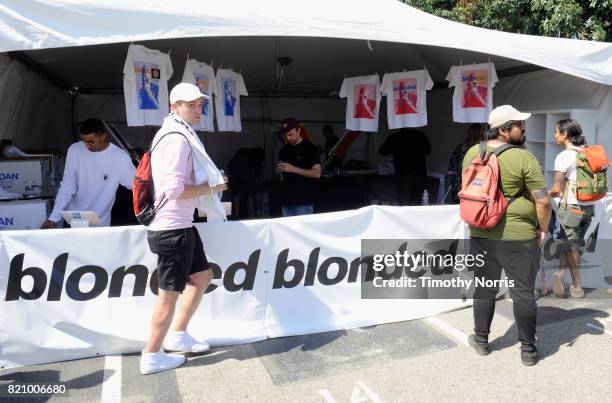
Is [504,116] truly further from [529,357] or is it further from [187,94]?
[187,94]

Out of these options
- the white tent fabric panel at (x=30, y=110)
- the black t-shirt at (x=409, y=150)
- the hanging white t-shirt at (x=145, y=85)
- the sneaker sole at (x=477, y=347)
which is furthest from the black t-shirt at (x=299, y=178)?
the white tent fabric panel at (x=30, y=110)

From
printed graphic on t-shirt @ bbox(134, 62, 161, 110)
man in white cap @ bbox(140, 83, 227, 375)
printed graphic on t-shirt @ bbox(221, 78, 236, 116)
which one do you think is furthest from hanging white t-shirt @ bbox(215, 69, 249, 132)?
man in white cap @ bbox(140, 83, 227, 375)

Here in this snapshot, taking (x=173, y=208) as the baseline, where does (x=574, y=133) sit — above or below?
above

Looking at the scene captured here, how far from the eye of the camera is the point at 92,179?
12.8 ft

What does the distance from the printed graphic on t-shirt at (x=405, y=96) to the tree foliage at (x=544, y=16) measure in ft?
16.6

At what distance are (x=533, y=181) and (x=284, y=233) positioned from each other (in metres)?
1.68

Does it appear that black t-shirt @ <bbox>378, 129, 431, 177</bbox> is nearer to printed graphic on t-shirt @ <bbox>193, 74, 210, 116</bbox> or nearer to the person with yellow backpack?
the person with yellow backpack

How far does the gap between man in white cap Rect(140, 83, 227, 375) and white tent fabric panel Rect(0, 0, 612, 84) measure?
1.09 meters

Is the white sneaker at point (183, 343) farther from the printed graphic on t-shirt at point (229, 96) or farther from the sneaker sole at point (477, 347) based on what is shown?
the printed graphic on t-shirt at point (229, 96)

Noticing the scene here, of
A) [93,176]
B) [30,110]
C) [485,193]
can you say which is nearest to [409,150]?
[485,193]

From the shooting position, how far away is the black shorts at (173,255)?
9.84 ft

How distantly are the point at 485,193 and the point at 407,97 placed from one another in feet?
12.4

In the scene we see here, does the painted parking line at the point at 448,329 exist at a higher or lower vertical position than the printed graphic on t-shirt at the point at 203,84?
lower

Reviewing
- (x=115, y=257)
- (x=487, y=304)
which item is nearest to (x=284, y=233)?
(x=115, y=257)
